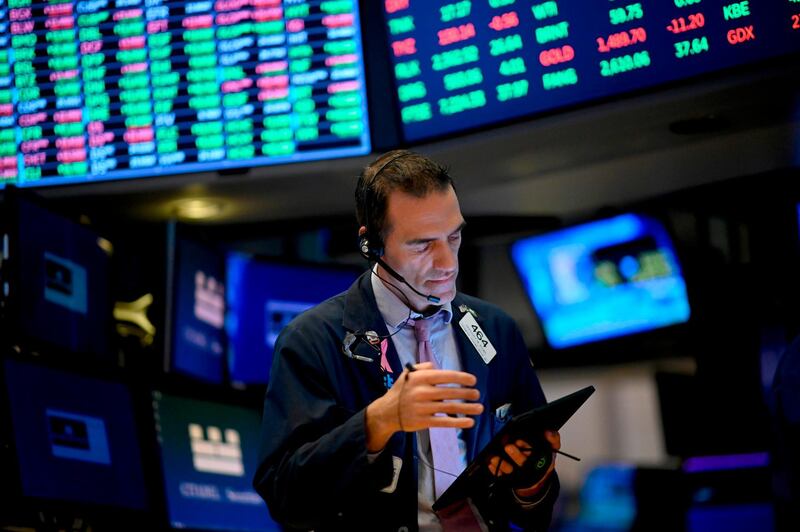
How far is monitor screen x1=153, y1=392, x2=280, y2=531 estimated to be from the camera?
382cm

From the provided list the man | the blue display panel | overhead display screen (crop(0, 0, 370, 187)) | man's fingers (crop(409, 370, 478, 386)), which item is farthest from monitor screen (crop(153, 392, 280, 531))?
man's fingers (crop(409, 370, 478, 386))

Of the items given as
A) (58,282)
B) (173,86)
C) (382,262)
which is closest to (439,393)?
(382,262)

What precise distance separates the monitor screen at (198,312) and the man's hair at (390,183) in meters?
2.14

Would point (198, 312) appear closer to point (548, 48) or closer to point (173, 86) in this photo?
point (173, 86)

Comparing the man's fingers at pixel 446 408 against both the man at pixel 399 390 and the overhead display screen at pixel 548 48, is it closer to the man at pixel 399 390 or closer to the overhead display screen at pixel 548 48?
the man at pixel 399 390

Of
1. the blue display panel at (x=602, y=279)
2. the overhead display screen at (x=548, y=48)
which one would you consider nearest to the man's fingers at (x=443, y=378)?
the overhead display screen at (x=548, y=48)

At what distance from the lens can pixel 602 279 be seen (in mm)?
4055

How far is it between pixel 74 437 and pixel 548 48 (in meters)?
1.94

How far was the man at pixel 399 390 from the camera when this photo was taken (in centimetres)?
176

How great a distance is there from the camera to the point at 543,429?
1.83 meters

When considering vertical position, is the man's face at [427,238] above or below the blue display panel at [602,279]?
above

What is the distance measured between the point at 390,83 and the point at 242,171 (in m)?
0.62

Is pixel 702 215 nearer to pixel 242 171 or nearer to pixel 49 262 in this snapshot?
pixel 242 171

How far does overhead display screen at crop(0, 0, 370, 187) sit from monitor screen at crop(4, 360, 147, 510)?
2.84 ft
